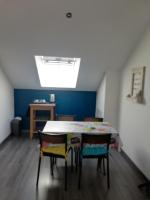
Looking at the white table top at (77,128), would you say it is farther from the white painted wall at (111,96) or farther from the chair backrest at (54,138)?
the white painted wall at (111,96)

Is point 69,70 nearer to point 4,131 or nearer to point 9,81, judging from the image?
point 9,81

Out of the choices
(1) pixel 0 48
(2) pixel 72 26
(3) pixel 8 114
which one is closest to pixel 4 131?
(3) pixel 8 114

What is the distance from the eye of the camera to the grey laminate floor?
2.27 m

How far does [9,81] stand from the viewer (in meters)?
4.35

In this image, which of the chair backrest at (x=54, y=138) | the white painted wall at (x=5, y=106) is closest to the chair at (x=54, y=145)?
the chair backrest at (x=54, y=138)

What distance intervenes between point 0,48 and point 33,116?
1.83 metres

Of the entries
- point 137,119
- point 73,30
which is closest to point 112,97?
point 137,119

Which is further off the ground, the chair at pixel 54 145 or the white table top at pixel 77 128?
→ the white table top at pixel 77 128

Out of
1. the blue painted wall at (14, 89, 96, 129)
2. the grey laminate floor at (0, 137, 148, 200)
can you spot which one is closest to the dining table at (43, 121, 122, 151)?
the grey laminate floor at (0, 137, 148, 200)

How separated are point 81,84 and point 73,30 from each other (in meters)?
1.90

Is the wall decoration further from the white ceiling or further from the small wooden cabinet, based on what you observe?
the small wooden cabinet

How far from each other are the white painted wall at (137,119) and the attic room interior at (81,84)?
0.02 metres

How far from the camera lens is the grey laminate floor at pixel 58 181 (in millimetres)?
2271

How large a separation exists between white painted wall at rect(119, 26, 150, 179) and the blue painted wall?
1328 millimetres
